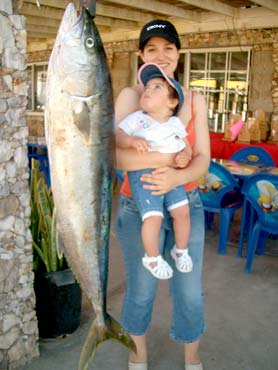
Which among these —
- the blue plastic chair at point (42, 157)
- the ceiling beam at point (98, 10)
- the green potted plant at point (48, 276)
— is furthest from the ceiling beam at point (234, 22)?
the green potted plant at point (48, 276)

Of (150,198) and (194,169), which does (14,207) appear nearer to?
(150,198)

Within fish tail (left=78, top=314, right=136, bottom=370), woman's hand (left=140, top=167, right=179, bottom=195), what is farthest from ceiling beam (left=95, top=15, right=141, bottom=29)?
fish tail (left=78, top=314, right=136, bottom=370)

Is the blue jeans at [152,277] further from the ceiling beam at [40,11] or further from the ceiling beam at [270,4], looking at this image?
the ceiling beam at [40,11]

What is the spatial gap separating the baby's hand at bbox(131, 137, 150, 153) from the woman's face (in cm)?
38

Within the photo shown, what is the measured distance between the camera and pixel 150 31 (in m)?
2.07

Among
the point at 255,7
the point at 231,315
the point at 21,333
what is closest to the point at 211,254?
the point at 231,315

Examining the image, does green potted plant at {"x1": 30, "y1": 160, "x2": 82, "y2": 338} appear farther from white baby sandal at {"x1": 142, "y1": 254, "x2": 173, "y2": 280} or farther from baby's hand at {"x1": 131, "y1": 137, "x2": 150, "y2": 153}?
baby's hand at {"x1": 131, "y1": 137, "x2": 150, "y2": 153}

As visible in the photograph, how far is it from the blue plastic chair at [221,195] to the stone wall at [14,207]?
2.34 meters

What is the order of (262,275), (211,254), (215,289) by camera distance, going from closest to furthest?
(215,289) → (262,275) → (211,254)

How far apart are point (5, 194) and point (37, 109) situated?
1131cm

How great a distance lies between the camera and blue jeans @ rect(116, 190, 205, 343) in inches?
85.1

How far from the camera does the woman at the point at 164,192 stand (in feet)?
6.59

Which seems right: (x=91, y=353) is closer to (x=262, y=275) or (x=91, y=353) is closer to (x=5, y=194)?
(x=5, y=194)

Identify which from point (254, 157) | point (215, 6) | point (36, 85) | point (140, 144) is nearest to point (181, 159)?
point (140, 144)
